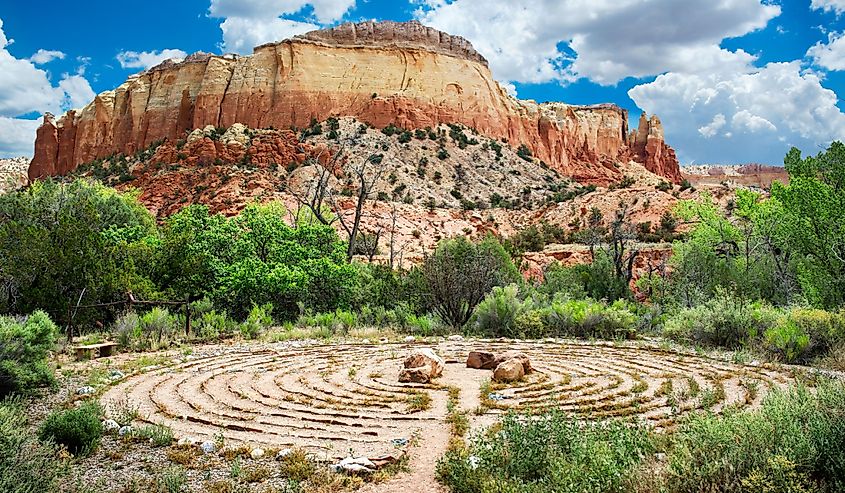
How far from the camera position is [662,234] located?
4022 cm

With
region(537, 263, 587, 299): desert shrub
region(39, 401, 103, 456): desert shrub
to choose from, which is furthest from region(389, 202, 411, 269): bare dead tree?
region(39, 401, 103, 456): desert shrub

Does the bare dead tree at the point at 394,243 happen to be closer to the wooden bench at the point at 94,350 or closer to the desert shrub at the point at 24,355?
the wooden bench at the point at 94,350

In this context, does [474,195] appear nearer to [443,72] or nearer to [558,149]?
[443,72]

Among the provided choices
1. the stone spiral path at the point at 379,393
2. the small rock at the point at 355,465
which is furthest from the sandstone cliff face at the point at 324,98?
the small rock at the point at 355,465

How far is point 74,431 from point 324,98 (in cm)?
6656

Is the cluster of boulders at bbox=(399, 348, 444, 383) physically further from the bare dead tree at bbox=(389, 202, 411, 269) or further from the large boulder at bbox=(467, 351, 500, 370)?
the bare dead tree at bbox=(389, 202, 411, 269)

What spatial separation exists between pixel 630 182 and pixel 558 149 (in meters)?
32.9

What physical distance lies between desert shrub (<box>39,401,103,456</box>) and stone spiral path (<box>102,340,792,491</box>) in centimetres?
102

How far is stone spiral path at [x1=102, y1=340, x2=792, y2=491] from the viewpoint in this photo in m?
7.60

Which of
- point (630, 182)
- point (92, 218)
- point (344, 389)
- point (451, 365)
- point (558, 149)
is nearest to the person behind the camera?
point (344, 389)

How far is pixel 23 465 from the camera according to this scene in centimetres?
536

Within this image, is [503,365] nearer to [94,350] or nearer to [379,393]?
[379,393]

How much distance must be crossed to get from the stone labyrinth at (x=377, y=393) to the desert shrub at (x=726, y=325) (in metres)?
1.98

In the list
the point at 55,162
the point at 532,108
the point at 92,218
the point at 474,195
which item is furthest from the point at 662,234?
the point at 55,162
